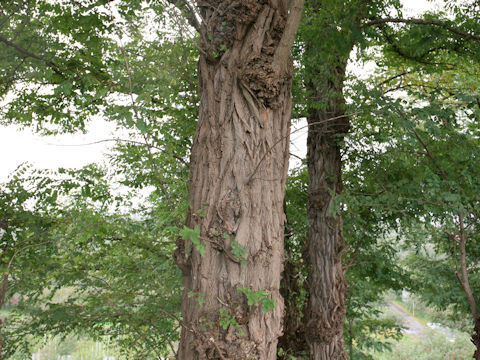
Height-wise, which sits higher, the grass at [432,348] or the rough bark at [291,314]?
the rough bark at [291,314]

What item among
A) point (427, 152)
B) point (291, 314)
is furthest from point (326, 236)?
point (427, 152)

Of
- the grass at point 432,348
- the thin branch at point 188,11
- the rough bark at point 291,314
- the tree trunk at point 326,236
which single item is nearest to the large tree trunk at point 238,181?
the thin branch at point 188,11

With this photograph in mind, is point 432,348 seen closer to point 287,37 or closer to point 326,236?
point 326,236

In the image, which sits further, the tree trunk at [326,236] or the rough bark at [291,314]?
the rough bark at [291,314]

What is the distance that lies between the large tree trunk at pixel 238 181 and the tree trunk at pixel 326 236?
266cm

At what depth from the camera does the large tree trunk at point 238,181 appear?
223 centimetres

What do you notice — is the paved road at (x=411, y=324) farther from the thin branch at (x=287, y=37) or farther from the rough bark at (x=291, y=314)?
the thin branch at (x=287, y=37)

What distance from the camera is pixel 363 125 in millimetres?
5586

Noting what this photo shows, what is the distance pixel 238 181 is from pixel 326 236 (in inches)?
131

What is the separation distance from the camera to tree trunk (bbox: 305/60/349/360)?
5.25m

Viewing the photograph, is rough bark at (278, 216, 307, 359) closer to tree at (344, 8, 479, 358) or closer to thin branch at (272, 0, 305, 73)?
tree at (344, 8, 479, 358)

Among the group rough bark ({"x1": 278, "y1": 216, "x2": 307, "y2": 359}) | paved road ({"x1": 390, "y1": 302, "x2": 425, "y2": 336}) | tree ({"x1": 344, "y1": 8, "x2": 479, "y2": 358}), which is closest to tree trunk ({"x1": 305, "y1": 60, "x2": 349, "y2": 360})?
rough bark ({"x1": 278, "y1": 216, "x2": 307, "y2": 359})

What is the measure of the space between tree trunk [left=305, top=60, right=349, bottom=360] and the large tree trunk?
2662 millimetres

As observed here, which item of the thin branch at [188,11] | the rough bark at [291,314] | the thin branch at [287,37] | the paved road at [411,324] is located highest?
the thin branch at [188,11]
